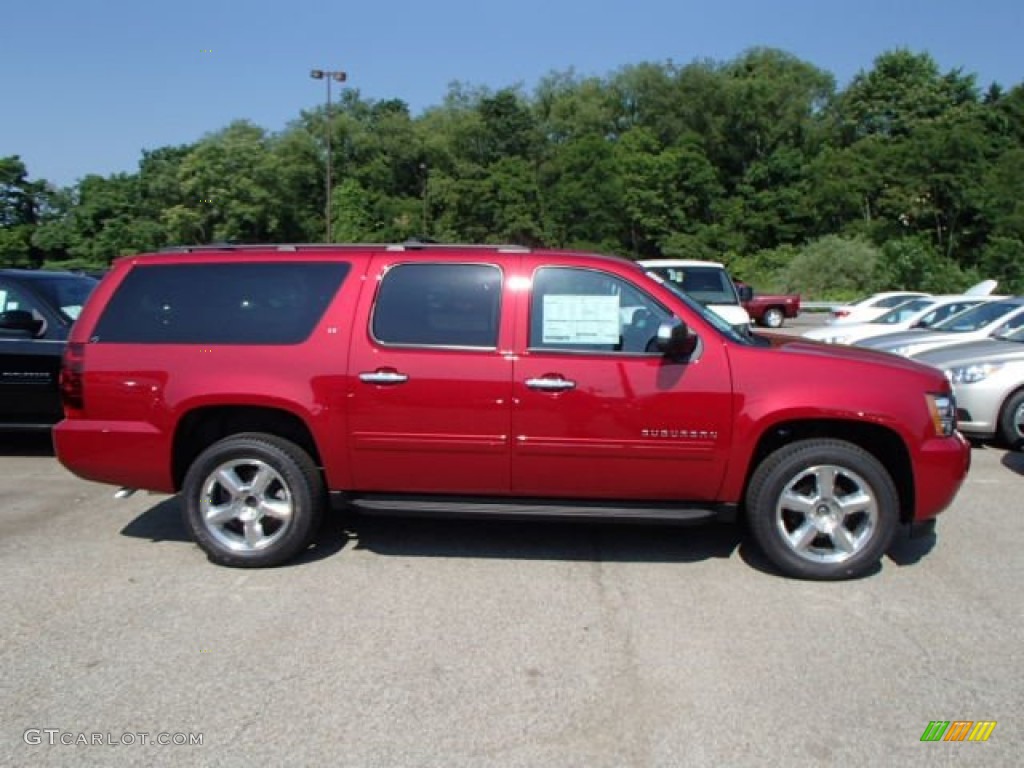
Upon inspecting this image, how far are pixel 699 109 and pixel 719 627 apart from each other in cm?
7906

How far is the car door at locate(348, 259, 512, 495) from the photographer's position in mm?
4582

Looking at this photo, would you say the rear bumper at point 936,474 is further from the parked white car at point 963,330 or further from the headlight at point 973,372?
the parked white car at point 963,330

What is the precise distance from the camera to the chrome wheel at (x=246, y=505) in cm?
480

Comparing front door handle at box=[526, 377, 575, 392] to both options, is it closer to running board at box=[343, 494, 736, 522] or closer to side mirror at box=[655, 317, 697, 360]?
side mirror at box=[655, 317, 697, 360]

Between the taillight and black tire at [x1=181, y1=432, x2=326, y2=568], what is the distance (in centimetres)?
79

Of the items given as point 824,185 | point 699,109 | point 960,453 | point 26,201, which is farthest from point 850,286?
point 26,201

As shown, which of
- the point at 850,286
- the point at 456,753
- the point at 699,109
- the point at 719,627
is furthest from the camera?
the point at 699,109

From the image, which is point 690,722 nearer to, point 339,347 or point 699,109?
point 339,347

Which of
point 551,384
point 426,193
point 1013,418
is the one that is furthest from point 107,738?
point 426,193

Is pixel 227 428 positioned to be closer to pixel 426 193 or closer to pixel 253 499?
pixel 253 499

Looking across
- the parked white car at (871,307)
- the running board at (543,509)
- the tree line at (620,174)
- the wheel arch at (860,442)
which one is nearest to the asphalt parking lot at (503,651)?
the running board at (543,509)

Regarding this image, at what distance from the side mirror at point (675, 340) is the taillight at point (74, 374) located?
3357 millimetres

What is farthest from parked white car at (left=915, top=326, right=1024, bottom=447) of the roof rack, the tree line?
the tree line

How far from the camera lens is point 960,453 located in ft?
15.0
